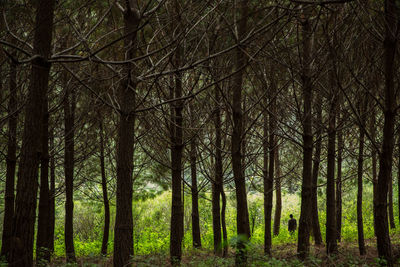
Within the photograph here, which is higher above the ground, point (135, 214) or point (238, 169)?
point (238, 169)

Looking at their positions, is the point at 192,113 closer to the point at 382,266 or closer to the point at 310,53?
the point at 310,53

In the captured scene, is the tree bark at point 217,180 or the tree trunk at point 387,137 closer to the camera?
the tree trunk at point 387,137

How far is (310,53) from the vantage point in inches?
319

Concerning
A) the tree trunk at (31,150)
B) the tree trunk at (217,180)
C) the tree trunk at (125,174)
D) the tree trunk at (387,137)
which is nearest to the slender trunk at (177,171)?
the tree trunk at (217,180)

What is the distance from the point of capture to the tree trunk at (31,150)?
4.46 meters

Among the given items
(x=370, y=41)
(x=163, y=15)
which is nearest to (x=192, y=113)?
(x=163, y=15)

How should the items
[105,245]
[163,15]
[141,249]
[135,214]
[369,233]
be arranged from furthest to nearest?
1. [135,214]
2. [369,233]
3. [141,249]
4. [105,245]
5. [163,15]

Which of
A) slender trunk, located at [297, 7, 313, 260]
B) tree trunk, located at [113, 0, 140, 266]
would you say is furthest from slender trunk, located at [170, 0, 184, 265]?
slender trunk, located at [297, 7, 313, 260]

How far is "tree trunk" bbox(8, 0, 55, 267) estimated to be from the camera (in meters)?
4.46

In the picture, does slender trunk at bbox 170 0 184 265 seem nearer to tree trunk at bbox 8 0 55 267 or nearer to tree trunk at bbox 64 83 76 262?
tree trunk at bbox 64 83 76 262

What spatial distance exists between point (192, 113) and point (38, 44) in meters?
4.79

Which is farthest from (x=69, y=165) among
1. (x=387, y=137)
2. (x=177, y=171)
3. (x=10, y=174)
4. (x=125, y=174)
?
(x=387, y=137)

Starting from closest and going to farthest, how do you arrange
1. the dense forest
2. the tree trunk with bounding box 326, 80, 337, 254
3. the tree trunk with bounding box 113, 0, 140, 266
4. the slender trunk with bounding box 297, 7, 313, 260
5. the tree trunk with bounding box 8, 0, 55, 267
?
the tree trunk with bounding box 8, 0, 55, 267 → the dense forest → the tree trunk with bounding box 113, 0, 140, 266 → the slender trunk with bounding box 297, 7, 313, 260 → the tree trunk with bounding box 326, 80, 337, 254

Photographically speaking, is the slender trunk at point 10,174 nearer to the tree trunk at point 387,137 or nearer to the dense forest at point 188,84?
the dense forest at point 188,84
